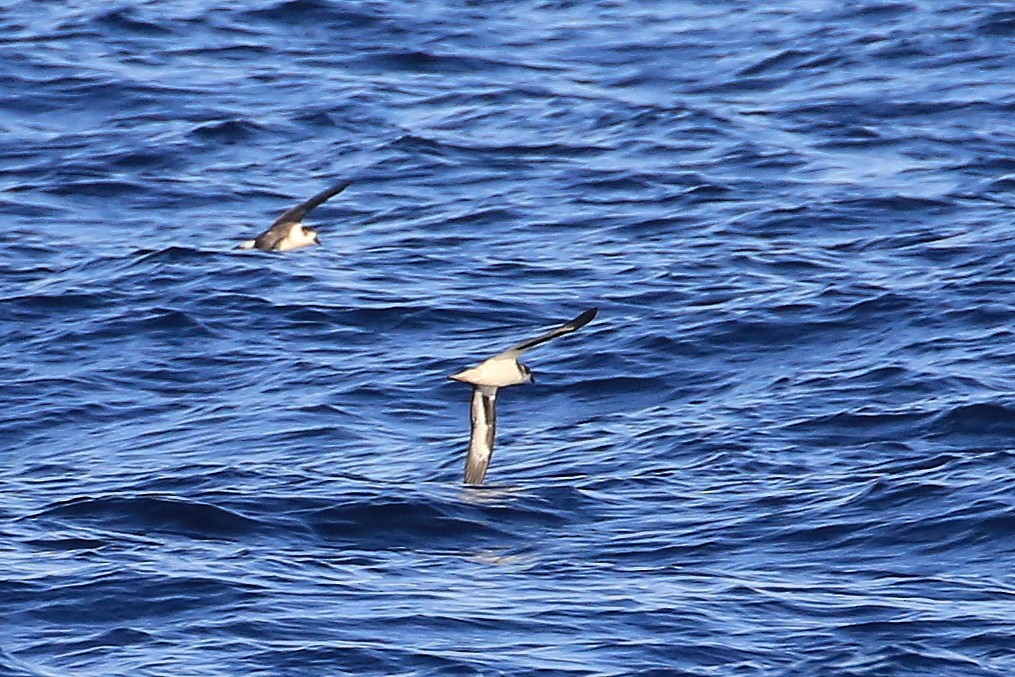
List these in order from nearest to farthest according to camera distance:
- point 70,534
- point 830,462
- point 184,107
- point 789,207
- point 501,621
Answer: point 501,621, point 70,534, point 830,462, point 789,207, point 184,107

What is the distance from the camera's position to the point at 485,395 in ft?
44.4

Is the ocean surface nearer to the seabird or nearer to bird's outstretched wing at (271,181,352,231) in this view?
the seabird

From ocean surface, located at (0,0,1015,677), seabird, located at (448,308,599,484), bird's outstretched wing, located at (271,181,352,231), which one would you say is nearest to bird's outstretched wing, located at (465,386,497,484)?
seabird, located at (448,308,599,484)

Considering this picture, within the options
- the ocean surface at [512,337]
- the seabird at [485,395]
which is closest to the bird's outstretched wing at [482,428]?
the seabird at [485,395]

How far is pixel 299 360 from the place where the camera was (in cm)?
1642

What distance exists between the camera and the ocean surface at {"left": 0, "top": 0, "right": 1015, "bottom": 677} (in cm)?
1184

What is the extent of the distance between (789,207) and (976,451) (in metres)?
5.16

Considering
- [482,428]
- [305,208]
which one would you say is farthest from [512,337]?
[482,428]

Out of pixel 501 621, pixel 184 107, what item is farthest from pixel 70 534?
pixel 184 107

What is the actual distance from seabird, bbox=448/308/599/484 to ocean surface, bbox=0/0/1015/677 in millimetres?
228

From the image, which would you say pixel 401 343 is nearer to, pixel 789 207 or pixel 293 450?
pixel 293 450

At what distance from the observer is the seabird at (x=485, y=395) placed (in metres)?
13.1

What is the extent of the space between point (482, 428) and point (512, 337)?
3.03m

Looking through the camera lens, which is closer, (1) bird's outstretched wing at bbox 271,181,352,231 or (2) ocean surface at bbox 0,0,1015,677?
(2) ocean surface at bbox 0,0,1015,677
